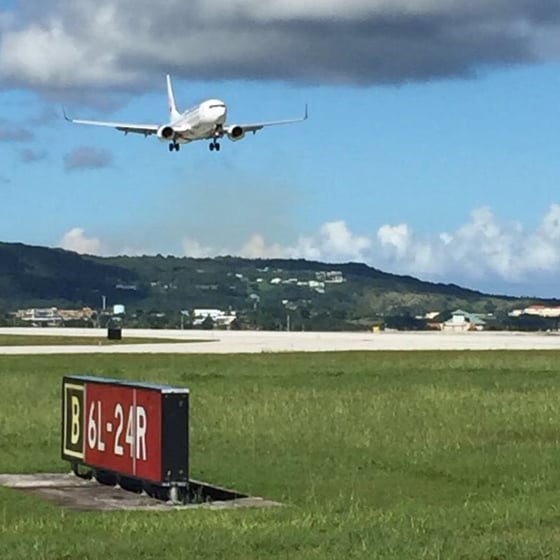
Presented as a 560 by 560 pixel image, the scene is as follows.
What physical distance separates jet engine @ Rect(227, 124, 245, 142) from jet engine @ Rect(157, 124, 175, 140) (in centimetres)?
316

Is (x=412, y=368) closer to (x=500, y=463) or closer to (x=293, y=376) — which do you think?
(x=293, y=376)

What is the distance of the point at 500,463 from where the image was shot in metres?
22.8

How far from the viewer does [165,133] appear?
263ft

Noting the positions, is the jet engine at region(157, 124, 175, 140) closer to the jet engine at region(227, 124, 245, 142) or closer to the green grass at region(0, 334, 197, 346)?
the jet engine at region(227, 124, 245, 142)

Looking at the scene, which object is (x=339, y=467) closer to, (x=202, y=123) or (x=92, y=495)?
(x=92, y=495)

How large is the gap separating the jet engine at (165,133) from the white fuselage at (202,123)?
8.7 inches

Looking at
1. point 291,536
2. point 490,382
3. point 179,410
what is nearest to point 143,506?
point 179,410

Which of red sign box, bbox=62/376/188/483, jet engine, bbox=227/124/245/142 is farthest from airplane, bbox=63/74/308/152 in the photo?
red sign box, bbox=62/376/188/483

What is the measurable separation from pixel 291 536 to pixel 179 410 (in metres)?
4.37

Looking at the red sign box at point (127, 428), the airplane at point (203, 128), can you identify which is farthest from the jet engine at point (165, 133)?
the red sign box at point (127, 428)

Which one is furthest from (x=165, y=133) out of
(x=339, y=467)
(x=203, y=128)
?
(x=339, y=467)

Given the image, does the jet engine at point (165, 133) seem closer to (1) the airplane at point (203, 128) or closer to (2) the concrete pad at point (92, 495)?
(1) the airplane at point (203, 128)

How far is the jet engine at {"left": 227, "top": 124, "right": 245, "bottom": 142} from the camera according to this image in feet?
260

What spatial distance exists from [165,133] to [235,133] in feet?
12.6
